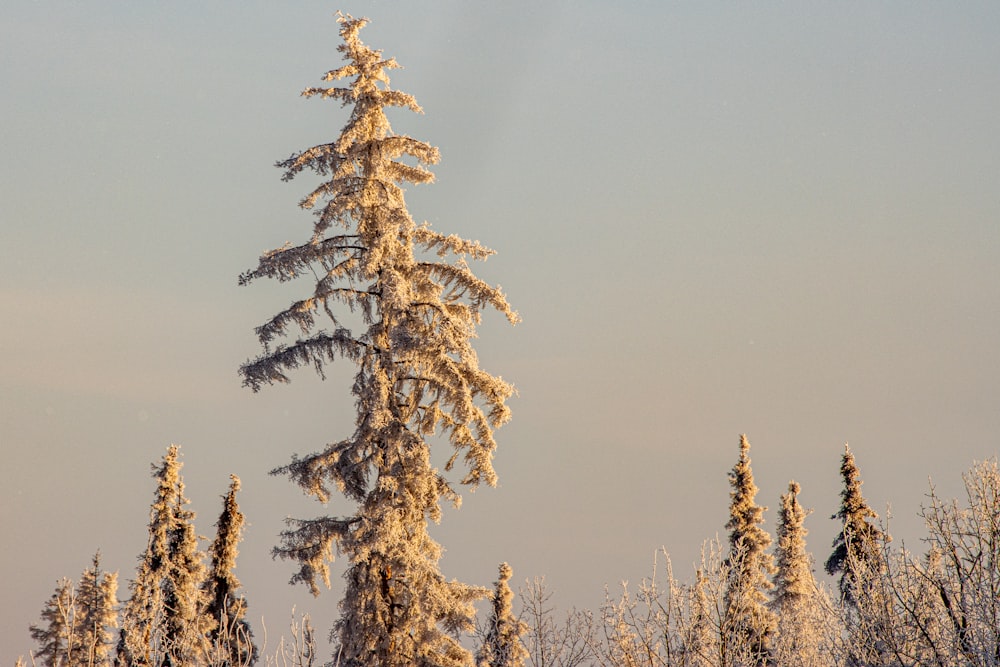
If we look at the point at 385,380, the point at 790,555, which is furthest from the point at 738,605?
the point at 790,555

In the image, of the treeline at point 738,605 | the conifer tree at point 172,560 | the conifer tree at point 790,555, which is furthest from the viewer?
the conifer tree at point 790,555

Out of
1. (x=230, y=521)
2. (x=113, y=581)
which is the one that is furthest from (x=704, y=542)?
(x=113, y=581)

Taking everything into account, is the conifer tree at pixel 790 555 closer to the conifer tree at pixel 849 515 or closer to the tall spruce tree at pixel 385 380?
the conifer tree at pixel 849 515

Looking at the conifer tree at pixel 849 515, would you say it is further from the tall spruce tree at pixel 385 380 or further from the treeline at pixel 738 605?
the tall spruce tree at pixel 385 380

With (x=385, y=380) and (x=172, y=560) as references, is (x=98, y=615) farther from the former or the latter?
(x=385, y=380)

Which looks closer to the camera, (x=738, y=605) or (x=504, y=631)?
(x=738, y=605)

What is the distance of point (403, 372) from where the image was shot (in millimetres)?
26516

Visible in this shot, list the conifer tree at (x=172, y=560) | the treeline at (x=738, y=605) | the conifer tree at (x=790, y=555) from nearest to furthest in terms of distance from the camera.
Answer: the treeline at (x=738, y=605)
the conifer tree at (x=172, y=560)
the conifer tree at (x=790, y=555)

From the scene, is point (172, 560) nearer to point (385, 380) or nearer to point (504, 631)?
point (504, 631)

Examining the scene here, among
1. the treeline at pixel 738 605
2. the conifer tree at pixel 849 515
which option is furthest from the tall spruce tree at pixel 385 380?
the conifer tree at pixel 849 515

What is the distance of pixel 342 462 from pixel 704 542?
27.4 feet

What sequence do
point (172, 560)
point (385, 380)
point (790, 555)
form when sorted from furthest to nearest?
1. point (790, 555)
2. point (172, 560)
3. point (385, 380)

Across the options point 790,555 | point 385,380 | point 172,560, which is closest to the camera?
point 385,380

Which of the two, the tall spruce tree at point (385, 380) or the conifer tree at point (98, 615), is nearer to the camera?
the tall spruce tree at point (385, 380)
